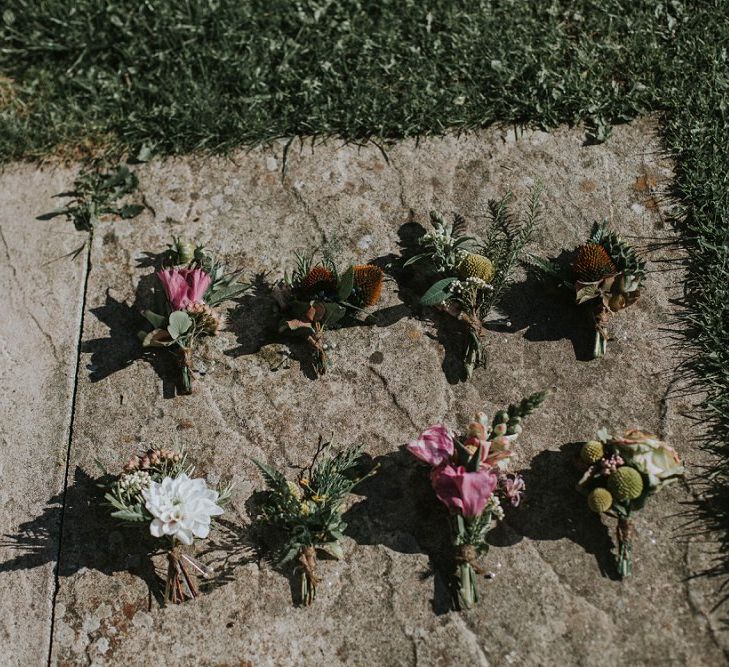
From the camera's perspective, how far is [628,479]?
124 inches

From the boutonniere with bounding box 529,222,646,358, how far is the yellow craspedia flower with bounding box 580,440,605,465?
474 millimetres

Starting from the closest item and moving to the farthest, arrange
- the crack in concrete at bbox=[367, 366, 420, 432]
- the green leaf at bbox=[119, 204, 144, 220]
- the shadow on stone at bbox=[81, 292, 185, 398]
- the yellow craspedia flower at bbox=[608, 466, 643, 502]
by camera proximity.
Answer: the yellow craspedia flower at bbox=[608, 466, 643, 502] → the crack in concrete at bbox=[367, 366, 420, 432] → the shadow on stone at bbox=[81, 292, 185, 398] → the green leaf at bbox=[119, 204, 144, 220]

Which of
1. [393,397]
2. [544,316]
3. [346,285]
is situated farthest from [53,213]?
[544,316]

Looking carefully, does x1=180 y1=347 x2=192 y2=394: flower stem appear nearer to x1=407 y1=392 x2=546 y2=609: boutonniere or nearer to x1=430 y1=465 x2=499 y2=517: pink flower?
x1=407 y1=392 x2=546 y2=609: boutonniere

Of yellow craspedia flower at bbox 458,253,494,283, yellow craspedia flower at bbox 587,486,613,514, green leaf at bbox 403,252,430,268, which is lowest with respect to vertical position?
yellow craspedia flower at bbox 587,486,613,514

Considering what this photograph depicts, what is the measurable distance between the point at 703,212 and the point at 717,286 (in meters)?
0.39

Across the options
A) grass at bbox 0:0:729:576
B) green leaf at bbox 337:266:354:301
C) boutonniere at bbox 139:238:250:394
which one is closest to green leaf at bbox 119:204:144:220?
grass at bbox 0:0:729:576

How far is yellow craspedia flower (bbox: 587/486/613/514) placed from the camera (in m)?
3.17

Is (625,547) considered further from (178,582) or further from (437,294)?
(178,582)

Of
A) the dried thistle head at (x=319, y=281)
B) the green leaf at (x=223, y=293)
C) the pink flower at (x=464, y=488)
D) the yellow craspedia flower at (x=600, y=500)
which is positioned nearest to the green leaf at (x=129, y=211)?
the green leaf at (x=223, y=293)

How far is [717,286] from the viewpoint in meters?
3.74

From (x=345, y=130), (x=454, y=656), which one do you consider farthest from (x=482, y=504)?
(x=345, y=130)

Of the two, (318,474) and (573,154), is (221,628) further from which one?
(573,154)

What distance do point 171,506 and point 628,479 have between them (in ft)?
5.41
